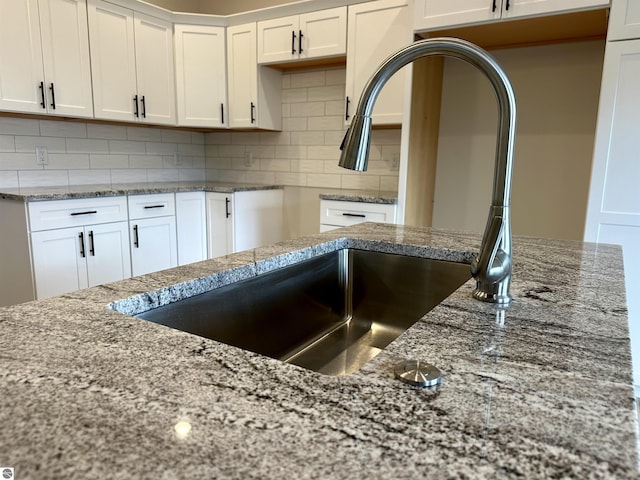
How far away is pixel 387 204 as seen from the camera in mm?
2928

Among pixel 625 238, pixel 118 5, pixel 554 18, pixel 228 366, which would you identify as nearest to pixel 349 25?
pixel 554 18

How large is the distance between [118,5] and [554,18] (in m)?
2.88

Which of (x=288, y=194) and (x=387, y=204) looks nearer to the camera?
(x=387, y=204)

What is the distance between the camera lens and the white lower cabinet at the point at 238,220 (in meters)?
3.50

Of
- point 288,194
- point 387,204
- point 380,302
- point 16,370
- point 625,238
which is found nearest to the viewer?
point 16,370

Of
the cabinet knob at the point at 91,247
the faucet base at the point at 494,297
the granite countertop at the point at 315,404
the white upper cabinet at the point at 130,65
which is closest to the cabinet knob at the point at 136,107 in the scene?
the white upper cabinet at the point at 130,65

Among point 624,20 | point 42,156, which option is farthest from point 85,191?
point 624,20

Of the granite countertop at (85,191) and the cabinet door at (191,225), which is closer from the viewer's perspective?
the granite countertop at (85,191)

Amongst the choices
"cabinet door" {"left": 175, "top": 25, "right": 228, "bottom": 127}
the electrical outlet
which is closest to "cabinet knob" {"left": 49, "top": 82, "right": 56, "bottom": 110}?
the electrical outlet

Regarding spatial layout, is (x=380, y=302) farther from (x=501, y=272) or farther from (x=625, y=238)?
(x=625, y=238)

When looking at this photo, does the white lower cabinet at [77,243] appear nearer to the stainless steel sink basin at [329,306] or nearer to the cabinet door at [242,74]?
the cabinet door at [242,74]

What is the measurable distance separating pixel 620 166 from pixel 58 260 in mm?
3208

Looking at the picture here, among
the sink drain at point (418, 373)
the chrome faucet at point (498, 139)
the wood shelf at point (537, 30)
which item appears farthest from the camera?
the wood shelf at point (537, 30)

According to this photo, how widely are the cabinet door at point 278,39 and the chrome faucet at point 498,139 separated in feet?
9.28
